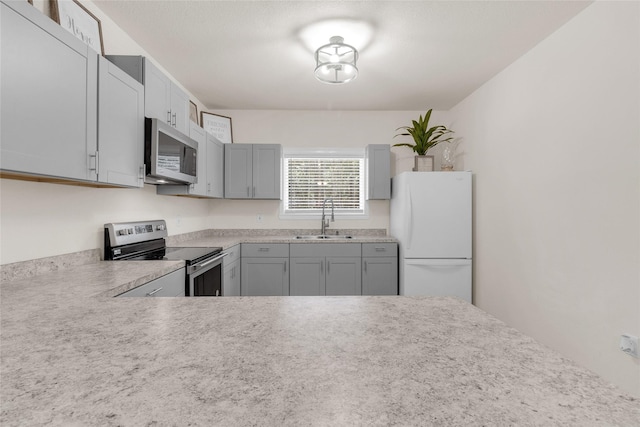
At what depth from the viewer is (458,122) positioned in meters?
3.88

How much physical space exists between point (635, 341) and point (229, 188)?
3714mm

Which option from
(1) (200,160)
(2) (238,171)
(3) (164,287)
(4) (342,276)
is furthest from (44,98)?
(4) (342,276)

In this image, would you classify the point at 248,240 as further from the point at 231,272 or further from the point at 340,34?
the point at 340,34

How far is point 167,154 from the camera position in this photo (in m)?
2.25

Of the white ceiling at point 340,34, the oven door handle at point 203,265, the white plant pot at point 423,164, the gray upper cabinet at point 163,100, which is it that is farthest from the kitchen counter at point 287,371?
the white plant pot at point 423,164

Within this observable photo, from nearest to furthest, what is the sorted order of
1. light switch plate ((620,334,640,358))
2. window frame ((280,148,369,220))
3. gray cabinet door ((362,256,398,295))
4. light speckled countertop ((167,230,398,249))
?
light switch plate ((620,334,640,358)) → light speckled countertop ((167,230,398,249)) → gray cabinet door ((362,256,398,295)) → window frame ((280,148,369,220))

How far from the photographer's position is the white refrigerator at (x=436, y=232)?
3.34 m

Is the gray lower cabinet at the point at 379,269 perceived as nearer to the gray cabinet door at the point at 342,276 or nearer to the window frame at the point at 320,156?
the gray cabinet door at the point at 342,276

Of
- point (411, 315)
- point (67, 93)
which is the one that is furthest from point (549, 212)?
point (67, 93)

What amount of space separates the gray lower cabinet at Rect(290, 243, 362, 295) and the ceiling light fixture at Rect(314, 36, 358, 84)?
1792 mm

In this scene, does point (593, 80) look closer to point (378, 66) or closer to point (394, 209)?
point (378, 66)

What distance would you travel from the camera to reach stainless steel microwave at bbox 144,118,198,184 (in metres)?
2.05

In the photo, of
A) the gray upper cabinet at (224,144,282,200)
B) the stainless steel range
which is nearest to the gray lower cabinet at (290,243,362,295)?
→ the gray upper cabinet at (224,144,282,200)

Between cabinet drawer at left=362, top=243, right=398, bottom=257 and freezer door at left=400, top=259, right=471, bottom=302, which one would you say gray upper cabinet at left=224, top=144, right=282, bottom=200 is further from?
freezer door at left=400, top=259, right=471, bottom=302
